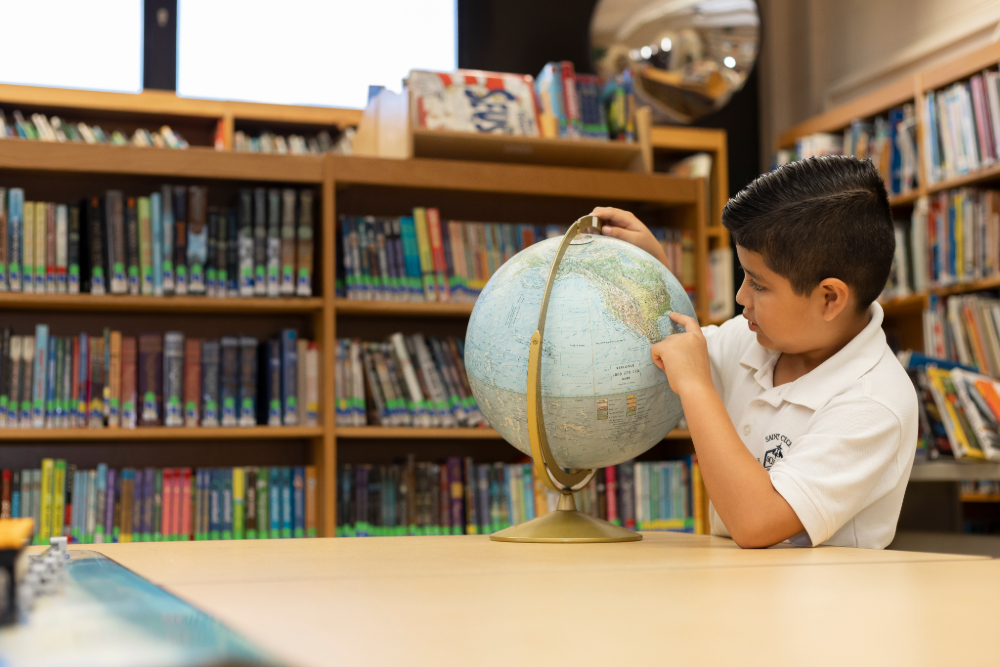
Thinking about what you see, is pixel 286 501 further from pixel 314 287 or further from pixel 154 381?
pixel 314 287

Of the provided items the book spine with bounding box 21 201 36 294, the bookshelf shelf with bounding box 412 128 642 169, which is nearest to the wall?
the bookshelf shelf with bounding box 412 128 642 169

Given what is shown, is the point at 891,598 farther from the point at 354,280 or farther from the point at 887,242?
the point at 354,280

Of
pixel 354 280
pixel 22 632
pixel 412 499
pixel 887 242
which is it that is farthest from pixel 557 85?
pixel 22 632

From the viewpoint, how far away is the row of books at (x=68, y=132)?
4504 mm

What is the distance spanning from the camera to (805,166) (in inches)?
60.9

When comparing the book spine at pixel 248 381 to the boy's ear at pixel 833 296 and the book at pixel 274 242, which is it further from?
the boy's ear at pixel 833 296

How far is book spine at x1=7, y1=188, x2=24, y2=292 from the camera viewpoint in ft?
9.93

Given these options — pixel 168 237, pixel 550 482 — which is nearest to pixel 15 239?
pixel 168 237

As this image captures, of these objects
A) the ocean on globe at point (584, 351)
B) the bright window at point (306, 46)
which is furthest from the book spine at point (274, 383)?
the bright window at point (306, 46)

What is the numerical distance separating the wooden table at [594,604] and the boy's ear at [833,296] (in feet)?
1.28

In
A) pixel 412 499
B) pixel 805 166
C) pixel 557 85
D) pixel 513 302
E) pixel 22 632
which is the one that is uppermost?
pixel 557 85

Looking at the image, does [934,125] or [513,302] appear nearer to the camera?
[513,302]

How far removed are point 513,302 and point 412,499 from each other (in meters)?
2.02

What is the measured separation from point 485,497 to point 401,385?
492mm
